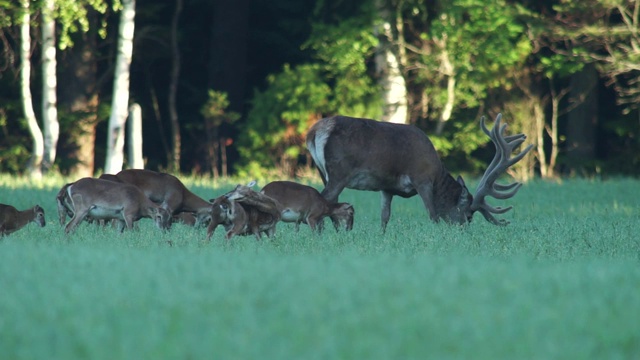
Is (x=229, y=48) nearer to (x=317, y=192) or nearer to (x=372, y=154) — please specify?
(x=372, y=154)

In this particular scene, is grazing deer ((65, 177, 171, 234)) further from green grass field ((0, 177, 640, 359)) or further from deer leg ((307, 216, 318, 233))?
deer leg ((307, 216, 318, 233))

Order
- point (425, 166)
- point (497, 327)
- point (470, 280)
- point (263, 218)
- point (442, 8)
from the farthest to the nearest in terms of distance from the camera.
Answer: point (442, 8) < point (425, 166) < point (263, 218) < point (470, 280) < point (497, 327)

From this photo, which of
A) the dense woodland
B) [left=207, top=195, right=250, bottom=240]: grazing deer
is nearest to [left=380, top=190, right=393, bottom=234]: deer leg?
[left=207, top=195, right=250, bottom=240]: grazing deer

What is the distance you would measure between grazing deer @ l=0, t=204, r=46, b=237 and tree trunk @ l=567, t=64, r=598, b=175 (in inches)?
802

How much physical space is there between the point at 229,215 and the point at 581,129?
21.8 metres

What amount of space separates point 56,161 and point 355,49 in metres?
7.82

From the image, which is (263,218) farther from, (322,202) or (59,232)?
(59,232)

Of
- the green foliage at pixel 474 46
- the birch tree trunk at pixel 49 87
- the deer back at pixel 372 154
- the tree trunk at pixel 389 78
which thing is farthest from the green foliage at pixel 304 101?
the deer back at pixel 372 154

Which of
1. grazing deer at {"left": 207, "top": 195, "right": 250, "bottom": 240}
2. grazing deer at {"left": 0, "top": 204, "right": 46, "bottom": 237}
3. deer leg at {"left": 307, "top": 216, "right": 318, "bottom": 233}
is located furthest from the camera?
grazing deer at {"left": 0, "top": 204, "right": 46, "bottom": 237}

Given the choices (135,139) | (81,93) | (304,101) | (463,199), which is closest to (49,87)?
(135,139)

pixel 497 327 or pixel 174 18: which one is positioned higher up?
pixel 174 18

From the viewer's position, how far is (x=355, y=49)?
29328 mm

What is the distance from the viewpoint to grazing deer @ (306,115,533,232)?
14078 mm

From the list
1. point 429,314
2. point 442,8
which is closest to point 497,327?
point 429,314
